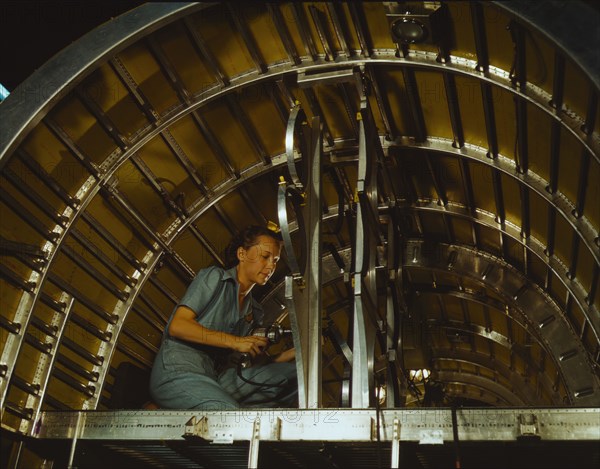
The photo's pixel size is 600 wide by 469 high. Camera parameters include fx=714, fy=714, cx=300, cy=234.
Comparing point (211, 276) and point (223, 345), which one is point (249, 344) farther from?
point (211, 276)

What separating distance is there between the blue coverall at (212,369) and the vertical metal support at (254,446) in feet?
1.74

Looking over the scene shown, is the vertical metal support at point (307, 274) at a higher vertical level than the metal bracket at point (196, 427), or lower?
higher

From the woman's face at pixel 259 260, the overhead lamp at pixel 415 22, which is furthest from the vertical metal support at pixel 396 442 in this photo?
the overhead lamp at pixel 415 22

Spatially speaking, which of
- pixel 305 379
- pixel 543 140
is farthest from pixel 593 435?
pixel 543 140

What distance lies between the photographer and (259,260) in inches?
254

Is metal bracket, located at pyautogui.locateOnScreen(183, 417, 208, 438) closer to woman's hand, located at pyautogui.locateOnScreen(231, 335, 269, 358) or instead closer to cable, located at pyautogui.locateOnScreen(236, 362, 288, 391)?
woman's hand, located at pyautogui.locateOnScreen(231, 335, 269, 358)

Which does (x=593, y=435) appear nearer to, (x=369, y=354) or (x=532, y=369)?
(x=369, y=354)

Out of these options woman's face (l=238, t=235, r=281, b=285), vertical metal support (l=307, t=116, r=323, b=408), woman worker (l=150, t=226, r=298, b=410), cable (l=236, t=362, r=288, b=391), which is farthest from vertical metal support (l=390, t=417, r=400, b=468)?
woman's face (l=238, t=235, r=281, b=285)

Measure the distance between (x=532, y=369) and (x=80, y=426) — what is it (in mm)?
7973

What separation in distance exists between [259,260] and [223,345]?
3.18 ft

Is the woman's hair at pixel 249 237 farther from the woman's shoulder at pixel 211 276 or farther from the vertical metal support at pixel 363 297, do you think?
the vertical metal support at pixel 363 297

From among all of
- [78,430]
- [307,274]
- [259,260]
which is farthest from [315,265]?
[78,430]

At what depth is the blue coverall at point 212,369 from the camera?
568cm

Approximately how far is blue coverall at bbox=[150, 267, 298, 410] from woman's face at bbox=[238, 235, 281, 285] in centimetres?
12
